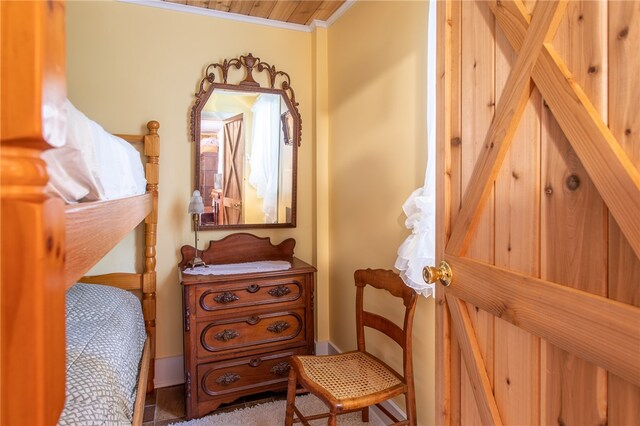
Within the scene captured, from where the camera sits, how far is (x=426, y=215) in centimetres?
161

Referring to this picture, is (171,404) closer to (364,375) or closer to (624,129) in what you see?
(364,375)

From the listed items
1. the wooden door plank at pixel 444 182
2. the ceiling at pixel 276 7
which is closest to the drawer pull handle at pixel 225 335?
the wooden door plank at pixel 444 182

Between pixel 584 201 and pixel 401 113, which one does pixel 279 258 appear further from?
pixel 584 201

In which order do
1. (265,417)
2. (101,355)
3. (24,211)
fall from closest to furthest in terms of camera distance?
(24,211) → (101,355) → (265,417)

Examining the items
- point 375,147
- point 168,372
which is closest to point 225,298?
point 168,372

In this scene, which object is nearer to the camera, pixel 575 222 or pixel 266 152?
pixel 575 222

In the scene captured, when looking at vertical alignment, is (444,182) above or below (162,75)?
below

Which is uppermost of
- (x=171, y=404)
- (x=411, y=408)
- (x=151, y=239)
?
(x=151, y=239)

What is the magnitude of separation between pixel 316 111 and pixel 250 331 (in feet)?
5.18

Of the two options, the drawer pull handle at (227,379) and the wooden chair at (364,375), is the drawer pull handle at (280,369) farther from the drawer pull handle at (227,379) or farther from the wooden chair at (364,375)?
the wooden chair at (364,375)

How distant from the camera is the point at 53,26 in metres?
0.42

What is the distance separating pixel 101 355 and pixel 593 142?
1.51m

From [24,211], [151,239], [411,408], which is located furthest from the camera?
[151,239]

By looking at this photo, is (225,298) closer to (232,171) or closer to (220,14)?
(232,171)
